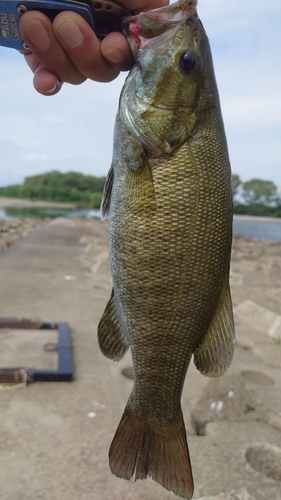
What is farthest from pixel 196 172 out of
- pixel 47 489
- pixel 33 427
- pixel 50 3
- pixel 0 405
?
pixel 0 405

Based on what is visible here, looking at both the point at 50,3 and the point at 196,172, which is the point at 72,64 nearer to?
the point at 50,3

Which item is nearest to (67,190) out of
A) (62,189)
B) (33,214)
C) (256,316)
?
(62,189)

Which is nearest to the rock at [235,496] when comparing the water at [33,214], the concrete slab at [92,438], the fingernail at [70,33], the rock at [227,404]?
the concrete slab at [92,438]

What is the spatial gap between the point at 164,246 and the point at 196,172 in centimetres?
34

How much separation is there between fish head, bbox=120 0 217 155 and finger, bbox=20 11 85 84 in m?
0.43

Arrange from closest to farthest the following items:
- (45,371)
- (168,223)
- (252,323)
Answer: (168,223) < (45,371) < (252,323)

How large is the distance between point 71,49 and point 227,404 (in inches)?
138

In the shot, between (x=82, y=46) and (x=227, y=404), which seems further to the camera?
(x=227, y=404)

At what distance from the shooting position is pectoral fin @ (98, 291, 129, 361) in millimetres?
2156

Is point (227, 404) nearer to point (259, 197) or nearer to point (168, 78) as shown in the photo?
point (168, 78)

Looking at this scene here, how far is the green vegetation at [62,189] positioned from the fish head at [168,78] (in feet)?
307

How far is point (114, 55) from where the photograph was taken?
2199 mm

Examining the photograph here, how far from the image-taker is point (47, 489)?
3.24 meters

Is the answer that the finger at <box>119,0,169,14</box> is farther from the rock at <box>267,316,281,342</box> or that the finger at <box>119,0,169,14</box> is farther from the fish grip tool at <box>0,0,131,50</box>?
the rock at <box>267,316,281,342</box>
